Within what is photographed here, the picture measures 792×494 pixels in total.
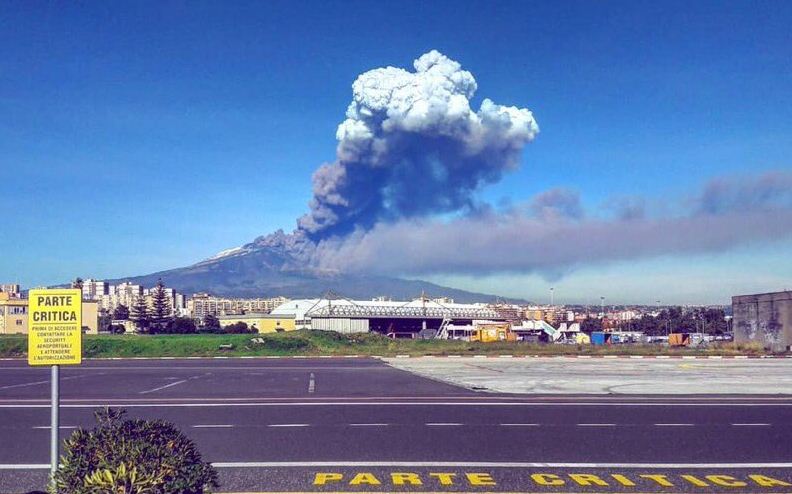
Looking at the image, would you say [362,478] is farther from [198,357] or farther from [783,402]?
[198,357]

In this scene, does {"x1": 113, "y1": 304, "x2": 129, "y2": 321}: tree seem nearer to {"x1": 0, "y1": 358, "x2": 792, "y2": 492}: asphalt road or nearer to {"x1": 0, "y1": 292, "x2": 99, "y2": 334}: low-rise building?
{"x1": 0, "y1": 292, "x2": 99, "y2": 334}: low-rise building

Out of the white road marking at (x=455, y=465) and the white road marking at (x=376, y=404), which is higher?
the white road marking at (x=455, y=465)

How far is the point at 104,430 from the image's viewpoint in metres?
5.76

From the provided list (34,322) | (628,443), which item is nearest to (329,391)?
(628,443)

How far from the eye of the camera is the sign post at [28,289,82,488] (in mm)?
6363

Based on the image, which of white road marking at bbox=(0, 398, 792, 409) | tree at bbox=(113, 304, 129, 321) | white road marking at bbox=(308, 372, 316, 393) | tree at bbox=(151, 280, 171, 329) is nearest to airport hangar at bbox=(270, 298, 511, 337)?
tree at bbox=(151, 280, 171, 329)

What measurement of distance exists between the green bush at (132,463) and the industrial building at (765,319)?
47.5m

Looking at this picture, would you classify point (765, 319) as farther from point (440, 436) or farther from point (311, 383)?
point (440, 436)

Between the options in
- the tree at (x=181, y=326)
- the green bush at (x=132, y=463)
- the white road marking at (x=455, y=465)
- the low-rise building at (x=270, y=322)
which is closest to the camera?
the green bush at (x=132, y=463)

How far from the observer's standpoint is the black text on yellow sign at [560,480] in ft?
28.5

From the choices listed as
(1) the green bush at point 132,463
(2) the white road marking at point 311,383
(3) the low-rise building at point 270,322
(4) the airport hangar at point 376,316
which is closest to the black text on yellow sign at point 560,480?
(1) the green bush at point 132,463

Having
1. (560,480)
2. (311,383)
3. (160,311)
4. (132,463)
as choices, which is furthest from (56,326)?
(160,311)

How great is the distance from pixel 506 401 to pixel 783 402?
6.92m

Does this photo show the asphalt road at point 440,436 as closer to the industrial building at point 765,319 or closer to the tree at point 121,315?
the industrial building at point 765,319
